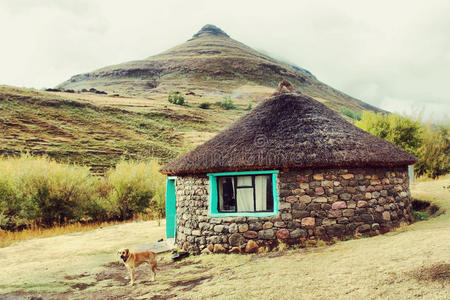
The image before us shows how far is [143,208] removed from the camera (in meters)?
19.0

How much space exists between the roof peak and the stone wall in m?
127

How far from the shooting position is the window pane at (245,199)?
8.60 m

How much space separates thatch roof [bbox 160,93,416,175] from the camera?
7.93 meters

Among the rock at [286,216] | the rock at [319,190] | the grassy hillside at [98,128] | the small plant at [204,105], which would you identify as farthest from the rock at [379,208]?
the small plant at [204,105]

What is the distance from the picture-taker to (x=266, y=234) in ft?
26.4

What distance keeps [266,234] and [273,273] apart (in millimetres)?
2158

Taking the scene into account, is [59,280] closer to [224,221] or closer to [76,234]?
[224,221]

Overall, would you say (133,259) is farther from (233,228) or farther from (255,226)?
(255,226)

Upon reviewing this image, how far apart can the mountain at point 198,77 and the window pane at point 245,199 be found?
57173mm

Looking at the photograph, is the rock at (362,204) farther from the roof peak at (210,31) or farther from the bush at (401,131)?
the roof peak at (210,31)

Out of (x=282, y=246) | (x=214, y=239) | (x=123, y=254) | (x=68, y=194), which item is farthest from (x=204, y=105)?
(x=123, y=254)

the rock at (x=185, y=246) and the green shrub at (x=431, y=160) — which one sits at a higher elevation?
the green shrub at (x=431, y=160)

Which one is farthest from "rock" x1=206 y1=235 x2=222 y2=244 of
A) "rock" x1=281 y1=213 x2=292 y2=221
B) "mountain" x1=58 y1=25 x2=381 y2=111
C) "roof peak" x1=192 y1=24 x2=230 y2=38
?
"roof peak" x1=192 y1=24 x2=230 y2=38

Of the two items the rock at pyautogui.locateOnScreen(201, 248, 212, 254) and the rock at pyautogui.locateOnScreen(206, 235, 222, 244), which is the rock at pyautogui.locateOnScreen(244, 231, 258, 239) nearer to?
the rock at pyautogui.locateOnScreen(206, 235, 222, 244)
